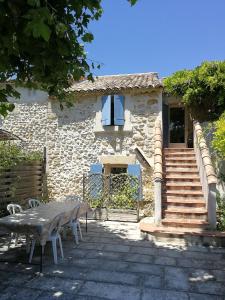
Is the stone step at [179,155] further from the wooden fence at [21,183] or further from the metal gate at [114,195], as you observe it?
the wooden fence at [21,183]

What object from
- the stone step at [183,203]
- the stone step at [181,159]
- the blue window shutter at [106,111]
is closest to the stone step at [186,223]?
the stone step at [183,203]

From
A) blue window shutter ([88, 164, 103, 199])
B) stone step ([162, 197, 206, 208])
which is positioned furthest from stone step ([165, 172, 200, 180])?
blue window shutter ([88, 164, 103, 199])

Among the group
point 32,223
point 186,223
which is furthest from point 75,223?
point 186,223

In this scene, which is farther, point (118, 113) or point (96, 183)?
point (118, 113)

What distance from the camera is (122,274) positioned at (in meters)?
5.20

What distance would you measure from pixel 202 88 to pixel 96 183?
501 cm

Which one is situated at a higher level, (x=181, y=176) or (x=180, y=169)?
(x=180, y=169)

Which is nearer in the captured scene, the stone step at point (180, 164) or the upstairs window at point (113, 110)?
the stone step at point (180, 164)

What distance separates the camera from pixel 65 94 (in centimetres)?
540

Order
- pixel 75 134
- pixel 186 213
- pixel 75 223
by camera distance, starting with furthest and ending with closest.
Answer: pixel 75 134, pixel 186 213, pixel 75 223

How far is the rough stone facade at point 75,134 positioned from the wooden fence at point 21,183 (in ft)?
1.83

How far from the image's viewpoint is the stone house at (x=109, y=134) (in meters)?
10.7

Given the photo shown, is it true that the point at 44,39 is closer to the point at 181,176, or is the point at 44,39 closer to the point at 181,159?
the point at 181,176

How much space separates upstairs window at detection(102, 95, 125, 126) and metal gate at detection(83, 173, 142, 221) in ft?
6.60
